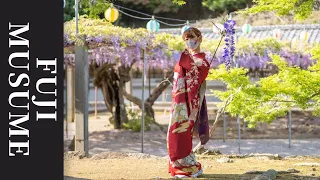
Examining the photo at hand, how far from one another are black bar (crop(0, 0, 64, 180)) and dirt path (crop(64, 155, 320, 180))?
1210 millimetres

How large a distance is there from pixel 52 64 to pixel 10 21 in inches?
14.9

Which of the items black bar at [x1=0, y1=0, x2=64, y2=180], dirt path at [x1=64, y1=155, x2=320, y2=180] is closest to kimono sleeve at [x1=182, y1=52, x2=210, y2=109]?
dirt path at [x1=64, y1=155, x2=320, y2=180]

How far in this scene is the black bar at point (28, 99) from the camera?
3688 millimetres

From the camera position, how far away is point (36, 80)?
12.2 ft

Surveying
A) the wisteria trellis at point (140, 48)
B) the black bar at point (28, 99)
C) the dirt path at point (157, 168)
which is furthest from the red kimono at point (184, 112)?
the wisteria trellis at point (140, 48)

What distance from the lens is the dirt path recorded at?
17.9 feet

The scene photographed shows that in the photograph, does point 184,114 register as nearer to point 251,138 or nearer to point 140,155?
point 140,155

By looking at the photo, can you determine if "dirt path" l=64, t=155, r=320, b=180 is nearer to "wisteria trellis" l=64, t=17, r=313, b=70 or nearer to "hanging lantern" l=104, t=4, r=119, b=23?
"wisteria trellis" l=64, t=17, r=313, b=70

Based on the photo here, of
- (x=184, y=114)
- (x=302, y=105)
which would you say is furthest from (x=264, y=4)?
(x=184, y=114)

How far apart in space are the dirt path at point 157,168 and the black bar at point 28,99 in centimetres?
121

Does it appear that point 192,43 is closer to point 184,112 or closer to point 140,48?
point 184,112

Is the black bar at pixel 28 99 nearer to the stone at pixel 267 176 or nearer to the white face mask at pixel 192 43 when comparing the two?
the white face mask at pixel 192 43

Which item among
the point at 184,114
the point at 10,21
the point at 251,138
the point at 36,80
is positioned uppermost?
the point at 10,21

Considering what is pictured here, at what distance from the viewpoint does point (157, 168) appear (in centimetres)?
606
